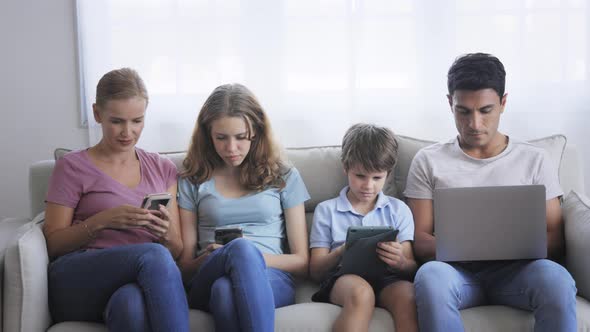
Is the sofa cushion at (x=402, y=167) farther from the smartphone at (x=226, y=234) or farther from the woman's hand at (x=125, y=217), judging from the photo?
the woman's hand at (x=125, y=217)

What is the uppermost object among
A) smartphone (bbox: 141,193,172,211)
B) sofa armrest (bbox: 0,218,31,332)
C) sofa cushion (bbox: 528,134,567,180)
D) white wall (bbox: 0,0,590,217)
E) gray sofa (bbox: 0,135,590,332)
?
white wall (bbox: 0,0,590,217)

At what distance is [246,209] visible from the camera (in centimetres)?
223

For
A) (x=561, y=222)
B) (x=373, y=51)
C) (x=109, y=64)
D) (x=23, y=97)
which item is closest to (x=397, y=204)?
(x=561, y=222)

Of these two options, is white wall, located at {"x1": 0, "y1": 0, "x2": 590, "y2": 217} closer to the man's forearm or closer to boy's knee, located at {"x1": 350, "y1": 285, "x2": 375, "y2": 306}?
the man's forearm

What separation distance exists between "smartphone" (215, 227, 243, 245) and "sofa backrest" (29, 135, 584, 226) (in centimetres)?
43

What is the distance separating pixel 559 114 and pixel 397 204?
116 centimetres

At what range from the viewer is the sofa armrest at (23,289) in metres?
1.82

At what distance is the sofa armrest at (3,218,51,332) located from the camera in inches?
71.6

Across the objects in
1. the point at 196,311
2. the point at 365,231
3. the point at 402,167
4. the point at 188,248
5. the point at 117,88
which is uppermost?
the point at 117,88

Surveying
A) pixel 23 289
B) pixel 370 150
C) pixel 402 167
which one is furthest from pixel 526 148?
pixel 23 289

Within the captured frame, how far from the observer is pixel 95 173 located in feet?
7.03

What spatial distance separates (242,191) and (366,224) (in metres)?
0.42

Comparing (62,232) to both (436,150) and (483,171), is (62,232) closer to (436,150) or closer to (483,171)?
(436,150)

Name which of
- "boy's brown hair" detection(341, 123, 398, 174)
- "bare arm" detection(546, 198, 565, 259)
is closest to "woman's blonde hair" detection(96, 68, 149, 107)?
"boy's brown hair" detection(341, 123, 398, 174)
